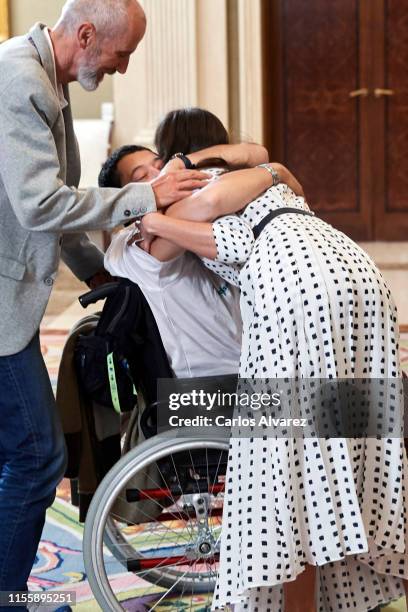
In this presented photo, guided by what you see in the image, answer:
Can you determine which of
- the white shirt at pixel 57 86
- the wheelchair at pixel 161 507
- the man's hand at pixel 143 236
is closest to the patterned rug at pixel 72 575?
the wheelchair at pixel 161 507

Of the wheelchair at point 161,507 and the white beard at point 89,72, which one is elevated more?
the white beard at point 89,72

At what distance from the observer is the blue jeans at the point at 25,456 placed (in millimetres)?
2389

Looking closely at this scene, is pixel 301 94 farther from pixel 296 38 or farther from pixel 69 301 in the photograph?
pixel 69 301

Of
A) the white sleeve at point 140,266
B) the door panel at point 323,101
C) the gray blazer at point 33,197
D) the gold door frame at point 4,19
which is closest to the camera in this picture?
the gray blazer at point 33,197

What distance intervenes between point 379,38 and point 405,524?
6463 mm

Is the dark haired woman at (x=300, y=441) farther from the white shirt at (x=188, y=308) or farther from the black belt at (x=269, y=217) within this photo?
the white shirt at (x=188, y=308)

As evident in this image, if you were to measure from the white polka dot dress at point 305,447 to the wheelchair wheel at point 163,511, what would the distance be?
0.63ft

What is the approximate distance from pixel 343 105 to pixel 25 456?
21.3 feet

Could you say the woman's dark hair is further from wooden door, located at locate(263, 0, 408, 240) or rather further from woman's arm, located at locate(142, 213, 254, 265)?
wooden door, located at locate(263, 0, 408, 240)

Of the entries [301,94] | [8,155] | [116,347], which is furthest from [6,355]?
[301,94]

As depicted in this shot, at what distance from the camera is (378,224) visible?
8.59 meters

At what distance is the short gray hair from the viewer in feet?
7.55

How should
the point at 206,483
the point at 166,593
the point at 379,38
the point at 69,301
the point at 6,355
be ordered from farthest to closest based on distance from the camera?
the point at 379,38 → the point at 69,301 → the point at 166,593 → the point at 206,483 → the point at 6,355

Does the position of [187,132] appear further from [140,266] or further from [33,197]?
[33,197]
